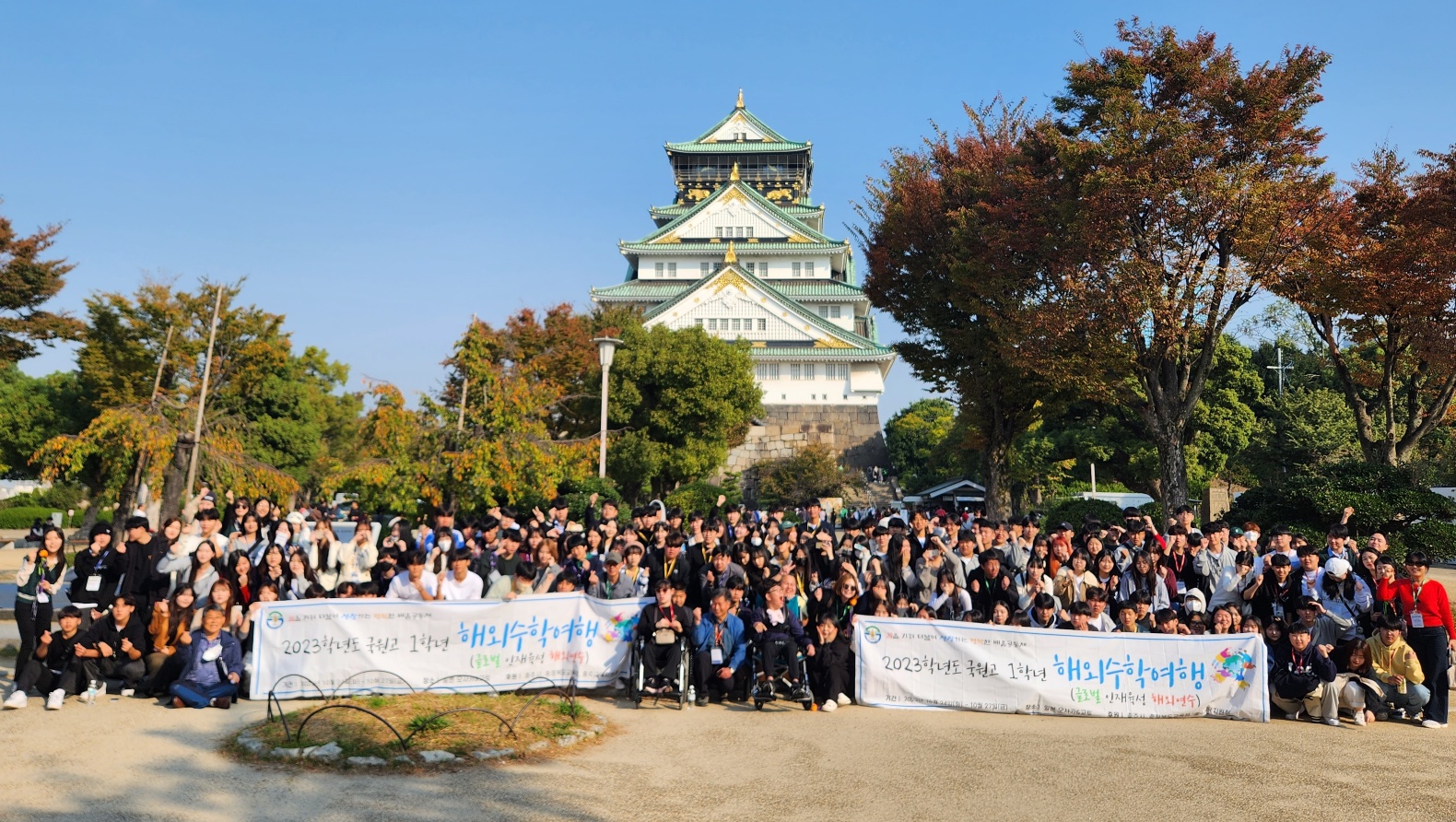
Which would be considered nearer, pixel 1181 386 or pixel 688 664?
pixel 688 664

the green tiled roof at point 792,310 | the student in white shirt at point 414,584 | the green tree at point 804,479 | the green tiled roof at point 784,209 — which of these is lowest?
the student in white shirt at point 414,584

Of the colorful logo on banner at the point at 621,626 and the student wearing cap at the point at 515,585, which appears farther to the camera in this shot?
the student wearing cap at the point at 515,585

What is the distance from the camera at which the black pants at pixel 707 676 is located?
9.27 metres

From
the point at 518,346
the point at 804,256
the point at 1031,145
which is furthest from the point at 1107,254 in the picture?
the point at 804,256

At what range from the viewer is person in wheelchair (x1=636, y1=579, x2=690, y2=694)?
30.2 feet

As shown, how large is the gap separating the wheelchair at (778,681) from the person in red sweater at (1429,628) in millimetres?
5365

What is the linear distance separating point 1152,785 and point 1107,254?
12.3 meters

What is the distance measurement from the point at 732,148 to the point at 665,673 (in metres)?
55.0

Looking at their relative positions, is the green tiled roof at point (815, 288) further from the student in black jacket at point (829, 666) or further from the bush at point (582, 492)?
the student in black jacket at point (829, 666)

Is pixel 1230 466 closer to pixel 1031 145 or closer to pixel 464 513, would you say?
pixel 1031 145

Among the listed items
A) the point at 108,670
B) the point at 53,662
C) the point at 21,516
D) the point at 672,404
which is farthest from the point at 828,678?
the point at 21,516

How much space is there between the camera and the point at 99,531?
951cm

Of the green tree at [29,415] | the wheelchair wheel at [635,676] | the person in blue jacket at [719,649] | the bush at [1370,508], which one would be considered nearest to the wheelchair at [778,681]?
the person in blue jacket at [719,649]

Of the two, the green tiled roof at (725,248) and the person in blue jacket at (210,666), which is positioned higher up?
the green tiled roof at (725,248)
